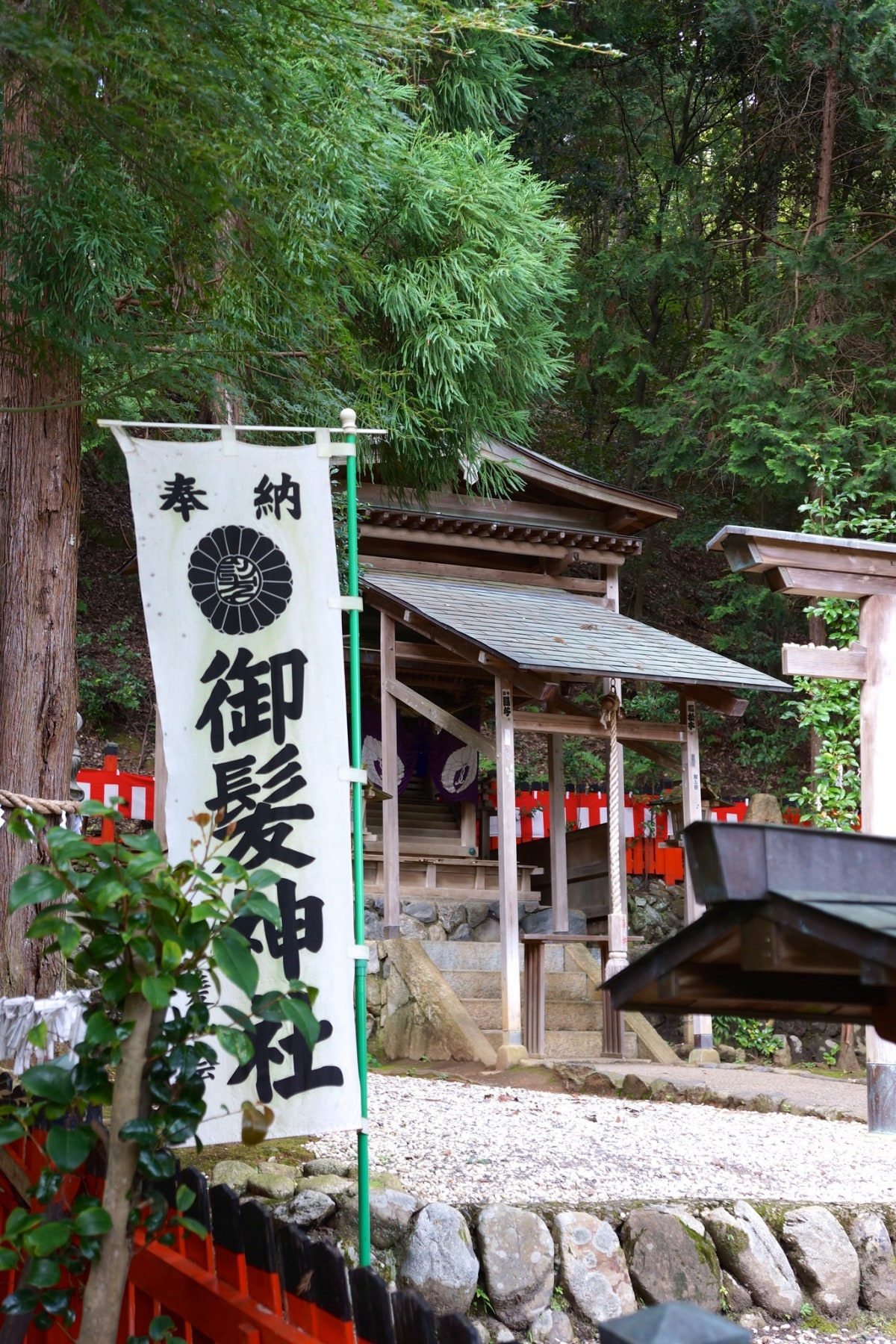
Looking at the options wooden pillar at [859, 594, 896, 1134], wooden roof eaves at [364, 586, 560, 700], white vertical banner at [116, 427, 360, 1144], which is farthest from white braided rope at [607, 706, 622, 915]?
white vertical banner at [116, 427, 360, 1144]

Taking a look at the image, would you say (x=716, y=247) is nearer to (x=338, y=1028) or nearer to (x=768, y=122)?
(x=768, y=122)

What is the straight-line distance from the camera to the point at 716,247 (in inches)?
671

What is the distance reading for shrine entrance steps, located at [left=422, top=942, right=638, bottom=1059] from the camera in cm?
1042

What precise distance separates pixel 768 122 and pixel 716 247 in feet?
6.69

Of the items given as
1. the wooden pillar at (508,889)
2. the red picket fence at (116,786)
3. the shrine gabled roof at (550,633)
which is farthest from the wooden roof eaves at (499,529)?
the red picket fence at (116,786)

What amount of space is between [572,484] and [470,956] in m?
4.59

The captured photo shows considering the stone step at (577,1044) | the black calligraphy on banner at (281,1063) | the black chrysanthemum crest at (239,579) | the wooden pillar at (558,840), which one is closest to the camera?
the black calligraphy on banner at (281,1063)

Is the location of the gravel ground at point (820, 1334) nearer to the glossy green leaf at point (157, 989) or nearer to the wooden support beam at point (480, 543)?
the glossy green leaf at point (157, 989)

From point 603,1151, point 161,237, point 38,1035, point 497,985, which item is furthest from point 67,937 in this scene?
point 497,985

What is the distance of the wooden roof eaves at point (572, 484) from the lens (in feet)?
36.7

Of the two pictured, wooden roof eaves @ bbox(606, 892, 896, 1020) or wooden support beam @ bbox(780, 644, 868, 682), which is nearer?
wooden roof eaves @ bbox(606, 892, 896, 1020)

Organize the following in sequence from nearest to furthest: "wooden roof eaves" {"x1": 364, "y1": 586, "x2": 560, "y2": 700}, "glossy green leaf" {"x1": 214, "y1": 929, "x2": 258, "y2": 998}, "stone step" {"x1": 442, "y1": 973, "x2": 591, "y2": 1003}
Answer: "glossy green leaf" {"x1": 214, "y1": 929, "x2": 258, "y2": 998}
"wooden roof eaves" {"x1": 364, "y1": 586, "x2": 560, "y2": 700}
"stone step" {"x1": 442, "y1": 973, "x2": 591, "y2": 1003}

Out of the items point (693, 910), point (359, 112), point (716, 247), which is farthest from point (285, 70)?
point (716, 247)

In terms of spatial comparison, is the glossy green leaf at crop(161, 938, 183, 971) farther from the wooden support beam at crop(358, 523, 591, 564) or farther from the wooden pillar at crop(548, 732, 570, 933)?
the wooden pillar at crop(548, 732, 570, 933)
